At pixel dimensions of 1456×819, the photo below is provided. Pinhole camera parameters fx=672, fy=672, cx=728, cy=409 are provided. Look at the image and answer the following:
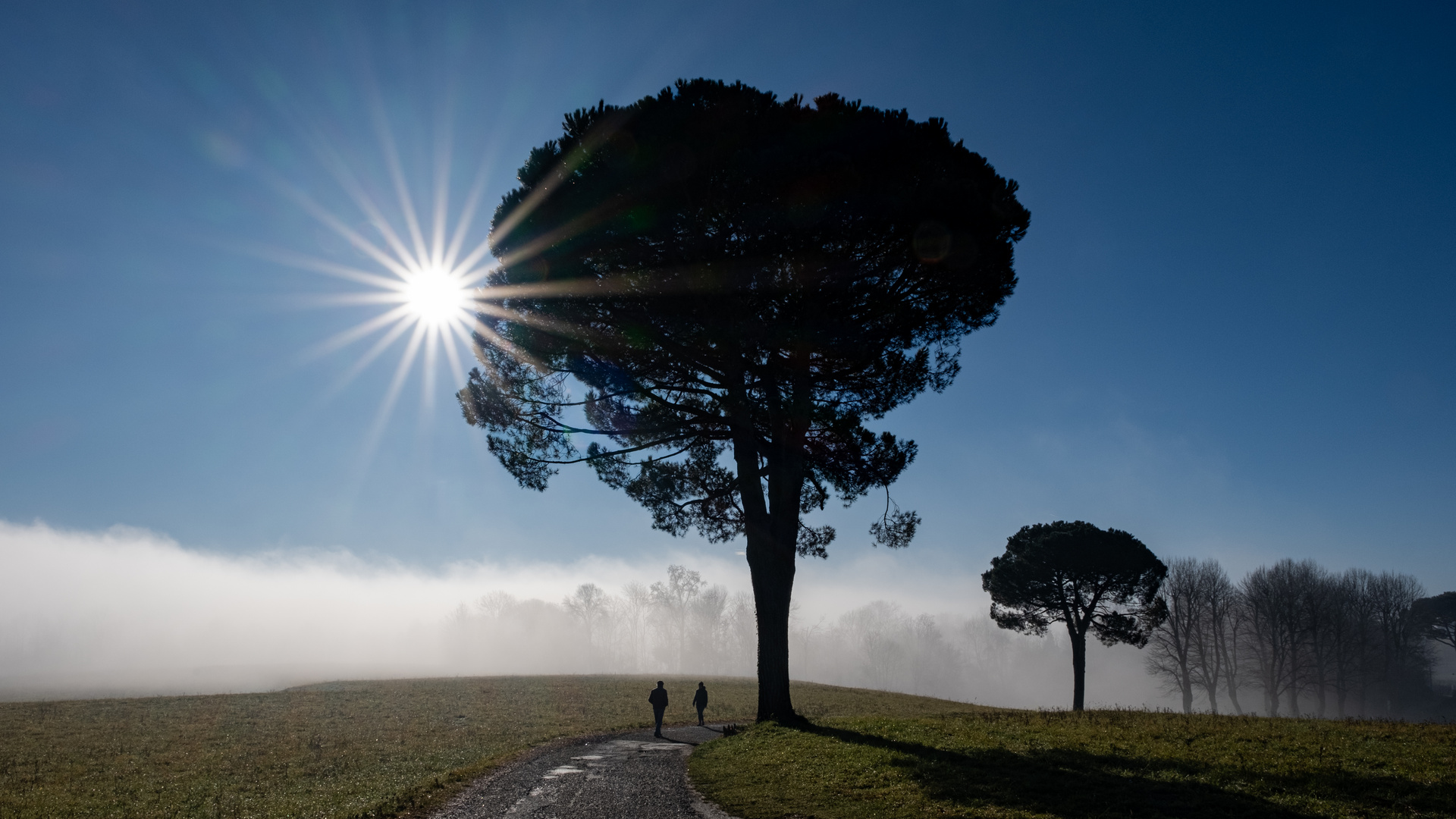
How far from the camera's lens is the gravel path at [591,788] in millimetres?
10219

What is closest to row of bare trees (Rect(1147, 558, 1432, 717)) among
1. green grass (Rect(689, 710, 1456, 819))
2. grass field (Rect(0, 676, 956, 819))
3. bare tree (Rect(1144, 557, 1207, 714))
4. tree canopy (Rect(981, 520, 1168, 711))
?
bare tree (Rect(1144, 557, 1207, 714))

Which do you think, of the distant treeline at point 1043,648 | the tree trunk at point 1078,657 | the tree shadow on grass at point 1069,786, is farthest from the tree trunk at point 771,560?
the distant treeline at point 1043,648

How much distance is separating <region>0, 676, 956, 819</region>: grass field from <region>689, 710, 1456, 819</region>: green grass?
6.24m

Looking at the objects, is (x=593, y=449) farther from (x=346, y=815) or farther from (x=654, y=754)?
(x=346, y=815)

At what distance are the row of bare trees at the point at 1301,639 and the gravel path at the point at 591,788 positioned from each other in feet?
182

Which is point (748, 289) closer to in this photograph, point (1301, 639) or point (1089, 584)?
point (1089, 584)

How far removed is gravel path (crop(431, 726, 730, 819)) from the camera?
1022cm

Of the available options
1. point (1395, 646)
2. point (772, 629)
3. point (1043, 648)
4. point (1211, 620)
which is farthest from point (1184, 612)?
point (1043, 648)

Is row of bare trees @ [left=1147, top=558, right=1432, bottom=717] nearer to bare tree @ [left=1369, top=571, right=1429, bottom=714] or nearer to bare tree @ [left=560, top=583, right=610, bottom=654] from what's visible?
bare tree @ [left=1369, top=571, right=1429, bottom=714]

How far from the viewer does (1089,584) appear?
36.1 metres

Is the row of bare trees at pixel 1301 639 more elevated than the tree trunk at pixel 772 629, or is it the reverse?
the tree trunk at pixel 772 629

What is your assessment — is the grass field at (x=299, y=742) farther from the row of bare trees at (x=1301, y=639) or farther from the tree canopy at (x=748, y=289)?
the row of bare trees at (x=1301, y=639)

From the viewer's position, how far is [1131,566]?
1391 inches

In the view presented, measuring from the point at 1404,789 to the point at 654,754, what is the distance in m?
13.2
